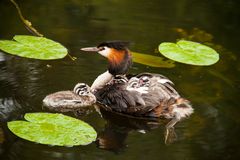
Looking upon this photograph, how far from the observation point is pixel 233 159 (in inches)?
171

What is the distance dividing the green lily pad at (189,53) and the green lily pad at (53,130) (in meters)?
1.59

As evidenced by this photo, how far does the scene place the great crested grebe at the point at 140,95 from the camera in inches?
197

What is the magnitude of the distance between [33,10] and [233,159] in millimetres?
4305

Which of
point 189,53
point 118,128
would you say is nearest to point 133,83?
point 118,128

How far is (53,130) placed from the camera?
14.3 feet

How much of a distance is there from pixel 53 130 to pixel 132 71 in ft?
5.82

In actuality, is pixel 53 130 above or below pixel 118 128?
above

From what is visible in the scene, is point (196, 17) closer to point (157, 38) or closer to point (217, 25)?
point (217, 25)

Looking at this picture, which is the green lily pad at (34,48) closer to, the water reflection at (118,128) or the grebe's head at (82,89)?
the grebe's head at (82,89)

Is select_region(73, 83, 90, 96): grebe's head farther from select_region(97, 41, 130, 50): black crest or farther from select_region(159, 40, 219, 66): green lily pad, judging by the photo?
select_region(159, 40, 219, 66): green lily pad

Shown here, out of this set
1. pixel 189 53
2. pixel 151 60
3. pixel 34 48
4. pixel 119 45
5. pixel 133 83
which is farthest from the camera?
pixel 151 60

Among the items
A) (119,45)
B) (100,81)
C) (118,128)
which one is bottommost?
(118,128)

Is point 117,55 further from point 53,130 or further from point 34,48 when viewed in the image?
point 53,130

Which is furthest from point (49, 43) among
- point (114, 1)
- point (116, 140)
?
point (114, 1)
